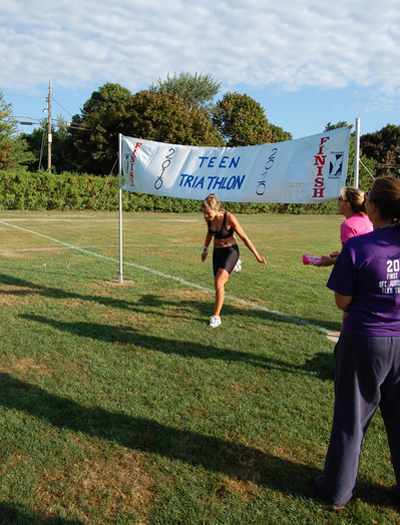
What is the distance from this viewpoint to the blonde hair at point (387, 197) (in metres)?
2.39

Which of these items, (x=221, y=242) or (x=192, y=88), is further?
(x=192, y=88)

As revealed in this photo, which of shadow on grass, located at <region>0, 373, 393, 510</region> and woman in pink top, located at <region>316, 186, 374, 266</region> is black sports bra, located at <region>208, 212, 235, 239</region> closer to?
woman in pink top, located at <region>316, 186, 374, 266</region>

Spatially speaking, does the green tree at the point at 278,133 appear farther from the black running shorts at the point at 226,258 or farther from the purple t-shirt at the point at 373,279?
the purple t-shirt at the point at 373,279

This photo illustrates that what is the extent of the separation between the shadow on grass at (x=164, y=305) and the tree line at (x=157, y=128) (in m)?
33.8

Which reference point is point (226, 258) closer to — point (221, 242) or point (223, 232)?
point (221, 242)

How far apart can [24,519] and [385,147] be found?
70910mm

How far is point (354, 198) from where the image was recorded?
14.9ft

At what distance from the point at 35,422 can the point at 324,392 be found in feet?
8.68

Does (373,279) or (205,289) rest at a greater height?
(373,279)

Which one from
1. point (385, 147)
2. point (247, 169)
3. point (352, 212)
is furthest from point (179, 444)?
point (385, 147)

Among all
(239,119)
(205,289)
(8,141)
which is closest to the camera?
(205,289)

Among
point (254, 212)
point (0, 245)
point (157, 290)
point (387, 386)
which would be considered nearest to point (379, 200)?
point (387, 386)

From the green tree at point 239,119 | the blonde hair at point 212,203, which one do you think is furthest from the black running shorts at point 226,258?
the green tree at point 239,119

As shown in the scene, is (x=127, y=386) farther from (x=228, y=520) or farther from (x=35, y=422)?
(x=228, y=520)
